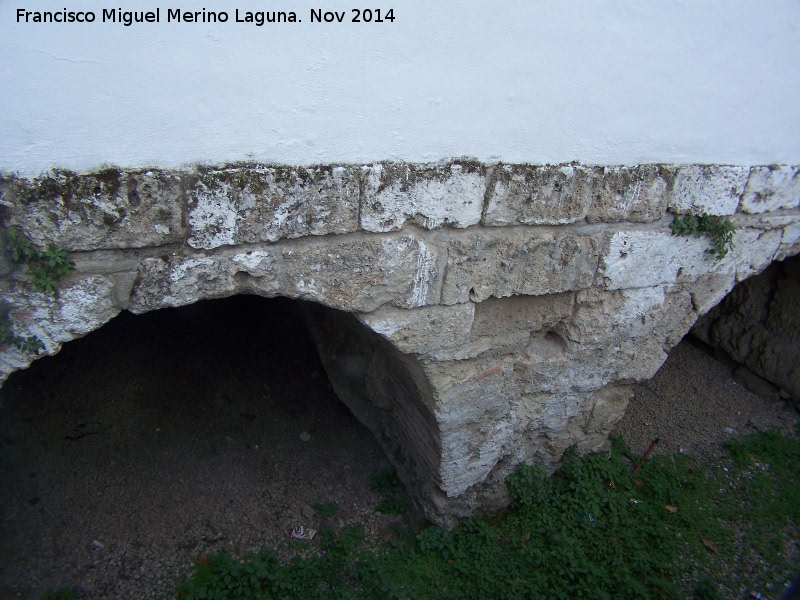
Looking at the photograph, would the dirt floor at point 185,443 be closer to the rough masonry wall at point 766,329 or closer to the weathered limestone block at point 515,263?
the rough masonry wall at point 766,329

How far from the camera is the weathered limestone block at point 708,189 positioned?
2.54 m

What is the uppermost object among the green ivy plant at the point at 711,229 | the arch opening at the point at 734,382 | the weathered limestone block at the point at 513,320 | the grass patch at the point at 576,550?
the green ivy plant at the point at 711,229

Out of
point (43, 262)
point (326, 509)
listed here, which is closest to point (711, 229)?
point (326, 509)

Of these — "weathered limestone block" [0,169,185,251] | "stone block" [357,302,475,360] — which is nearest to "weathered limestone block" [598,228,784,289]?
"stone block" [357,302,475,360]

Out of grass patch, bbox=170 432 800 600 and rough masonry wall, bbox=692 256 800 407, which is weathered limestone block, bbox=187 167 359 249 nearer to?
A: grass patch, bbox=170 432 800 600

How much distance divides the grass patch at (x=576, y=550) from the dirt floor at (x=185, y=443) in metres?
0.23

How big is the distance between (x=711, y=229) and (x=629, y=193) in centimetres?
60

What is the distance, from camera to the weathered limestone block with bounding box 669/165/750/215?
2539 mm

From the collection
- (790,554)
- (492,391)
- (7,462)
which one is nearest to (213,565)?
(7,462)

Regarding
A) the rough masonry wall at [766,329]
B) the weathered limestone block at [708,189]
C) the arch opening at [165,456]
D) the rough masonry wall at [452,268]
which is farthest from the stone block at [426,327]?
the rough masonry wall at [766,329]

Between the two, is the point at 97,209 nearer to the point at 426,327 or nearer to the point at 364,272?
the point at 364,272

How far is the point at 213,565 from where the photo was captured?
273cm

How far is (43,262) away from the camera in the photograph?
1664mm

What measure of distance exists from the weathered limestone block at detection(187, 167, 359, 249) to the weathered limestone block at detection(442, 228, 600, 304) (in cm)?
51
